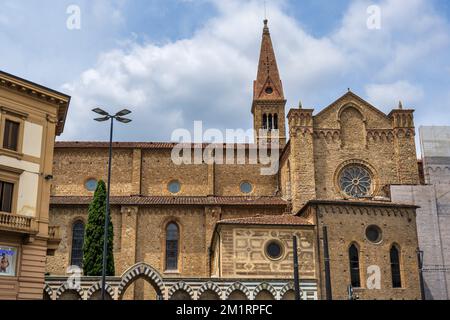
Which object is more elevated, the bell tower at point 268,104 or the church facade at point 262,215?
the bell tower at point 268,104

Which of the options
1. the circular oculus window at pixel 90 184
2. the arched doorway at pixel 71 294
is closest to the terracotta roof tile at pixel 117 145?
the circular oculus window at pixel 90 184

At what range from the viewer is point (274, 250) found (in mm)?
33969

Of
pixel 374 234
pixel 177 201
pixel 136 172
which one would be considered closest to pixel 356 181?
pixel 374 234

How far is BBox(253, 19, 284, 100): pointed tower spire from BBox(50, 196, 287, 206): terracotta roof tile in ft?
56.4

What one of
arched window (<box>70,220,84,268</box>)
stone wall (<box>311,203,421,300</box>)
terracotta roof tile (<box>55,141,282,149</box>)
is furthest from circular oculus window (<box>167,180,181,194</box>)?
stone wall (<box>311,203,421,300</box>)

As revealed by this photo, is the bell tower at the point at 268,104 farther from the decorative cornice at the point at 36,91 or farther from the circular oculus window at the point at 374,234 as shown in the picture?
the decorative cornice at the point at 36,91

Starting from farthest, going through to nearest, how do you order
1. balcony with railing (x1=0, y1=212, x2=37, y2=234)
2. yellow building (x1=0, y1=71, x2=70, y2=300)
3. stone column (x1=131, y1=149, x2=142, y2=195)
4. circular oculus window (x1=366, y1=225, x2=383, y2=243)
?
stone column (x1=131, y1=149, x2=142, y2=195) → circular oculus window (x1=366, y1=225, x2=383, y2=243) → yellow building (x1=0, y1=71, x2=70, y2=300) → balcony with railing (x1=0, y1=212, x2=37, y2=234)

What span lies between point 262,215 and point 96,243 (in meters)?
12.1

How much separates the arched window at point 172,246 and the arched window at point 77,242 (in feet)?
21.0

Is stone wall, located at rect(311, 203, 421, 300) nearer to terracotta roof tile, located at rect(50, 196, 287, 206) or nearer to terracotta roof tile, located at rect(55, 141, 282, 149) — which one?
terracotta roof tile, located at rect(50, 196, 287, 206)

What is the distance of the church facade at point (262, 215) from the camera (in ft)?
107

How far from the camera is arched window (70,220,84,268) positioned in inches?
1590

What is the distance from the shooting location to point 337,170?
127ft
